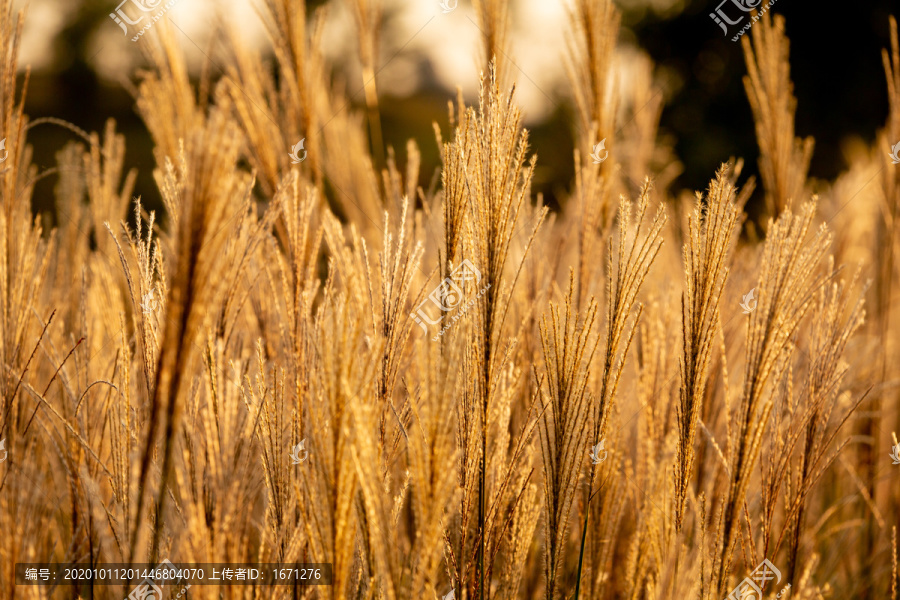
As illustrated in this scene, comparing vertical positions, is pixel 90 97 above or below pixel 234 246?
above

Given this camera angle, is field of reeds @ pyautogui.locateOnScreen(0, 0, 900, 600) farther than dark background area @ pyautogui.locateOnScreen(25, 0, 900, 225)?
No

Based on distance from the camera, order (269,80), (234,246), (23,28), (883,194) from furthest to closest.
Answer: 1. (883,194)
2. (269,80)
3. (23,28)
4. (234,246)

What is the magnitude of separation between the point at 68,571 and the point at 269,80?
1.53 m

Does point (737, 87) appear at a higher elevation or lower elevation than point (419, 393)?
higher

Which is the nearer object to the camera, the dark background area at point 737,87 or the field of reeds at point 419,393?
the field of reeds at point 419,393

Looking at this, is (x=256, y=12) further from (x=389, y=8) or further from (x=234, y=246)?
(x=389, y=8)

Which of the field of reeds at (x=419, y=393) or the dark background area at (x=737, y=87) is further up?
the dark background area at (x=737, y=87)

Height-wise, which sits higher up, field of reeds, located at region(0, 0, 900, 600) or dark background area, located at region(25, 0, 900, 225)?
dark background area, located at region(25, 0, 900, 225)

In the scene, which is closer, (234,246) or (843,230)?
(234,246)

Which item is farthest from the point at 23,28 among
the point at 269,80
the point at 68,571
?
the point at 68,571

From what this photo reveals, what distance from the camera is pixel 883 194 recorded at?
2.14 m

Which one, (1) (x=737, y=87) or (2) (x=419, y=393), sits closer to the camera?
(2) (x=419, y=393)

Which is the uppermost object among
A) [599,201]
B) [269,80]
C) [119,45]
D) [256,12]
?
[119,45]

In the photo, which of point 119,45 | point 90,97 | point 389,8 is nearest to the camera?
point 119,45
